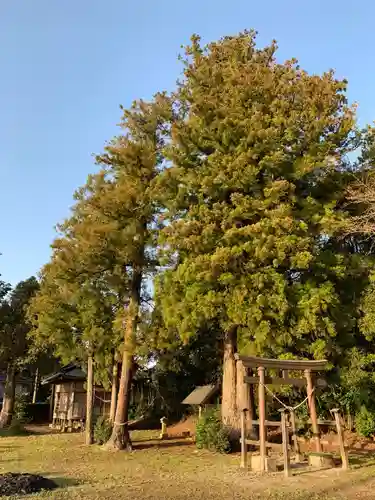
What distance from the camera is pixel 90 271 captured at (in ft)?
56.0

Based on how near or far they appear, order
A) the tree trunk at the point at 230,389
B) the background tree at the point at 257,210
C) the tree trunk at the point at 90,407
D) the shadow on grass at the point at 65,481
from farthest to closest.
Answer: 1. the tree trunk at the point at 90,407
2. the tree trunk at the point at 230,389
3. the background tree at the point at 257,210
4. the shadow on grass at the point at 65,481

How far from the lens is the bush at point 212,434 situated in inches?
581

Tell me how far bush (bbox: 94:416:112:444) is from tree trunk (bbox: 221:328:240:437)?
413 centimetres

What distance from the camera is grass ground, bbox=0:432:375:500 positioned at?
27.3 feet

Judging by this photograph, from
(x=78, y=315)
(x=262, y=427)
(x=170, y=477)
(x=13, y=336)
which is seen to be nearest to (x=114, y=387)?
(x=78, y=315)

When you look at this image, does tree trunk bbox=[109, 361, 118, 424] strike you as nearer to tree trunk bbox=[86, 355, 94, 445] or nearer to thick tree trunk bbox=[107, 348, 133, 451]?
tree trunk bbox=[86, 355, 94, 445]

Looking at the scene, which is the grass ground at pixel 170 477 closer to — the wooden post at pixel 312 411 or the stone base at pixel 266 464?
the stone base at pixel 266 464

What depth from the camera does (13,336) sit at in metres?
25.8

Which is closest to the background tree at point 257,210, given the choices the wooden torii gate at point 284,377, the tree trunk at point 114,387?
the wooden torii gate at point 284,377

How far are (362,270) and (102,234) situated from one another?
869 cm

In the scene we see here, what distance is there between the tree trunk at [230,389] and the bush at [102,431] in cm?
413

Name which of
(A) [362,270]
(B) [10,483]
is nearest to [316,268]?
(A) [362,270]

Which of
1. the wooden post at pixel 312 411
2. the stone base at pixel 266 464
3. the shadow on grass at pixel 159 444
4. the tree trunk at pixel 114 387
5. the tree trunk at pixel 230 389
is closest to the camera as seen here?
the stone base at pixel 266 464

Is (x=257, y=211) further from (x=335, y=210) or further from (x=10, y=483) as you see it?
(x=10, y=483)
